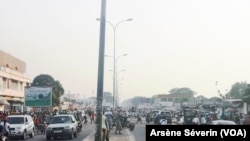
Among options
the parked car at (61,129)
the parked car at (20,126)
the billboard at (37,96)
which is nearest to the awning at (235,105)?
the billboard at (37,96)

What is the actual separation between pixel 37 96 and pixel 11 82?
837 inches

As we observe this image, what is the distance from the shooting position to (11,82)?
231 ft

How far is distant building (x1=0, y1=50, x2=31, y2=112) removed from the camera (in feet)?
211

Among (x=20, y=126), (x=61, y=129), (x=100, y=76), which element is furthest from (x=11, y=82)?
(x=100, y=76)

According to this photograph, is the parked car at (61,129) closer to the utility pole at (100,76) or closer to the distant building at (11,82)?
the utility pole at (100,76)

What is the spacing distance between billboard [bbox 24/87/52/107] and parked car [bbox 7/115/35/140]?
15.7 metres

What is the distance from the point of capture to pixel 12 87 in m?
70.9

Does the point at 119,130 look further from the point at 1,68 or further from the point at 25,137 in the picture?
the point at 1,68

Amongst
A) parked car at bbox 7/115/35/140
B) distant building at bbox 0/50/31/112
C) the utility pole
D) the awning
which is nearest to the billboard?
distant building at bbox 0/50/31/112

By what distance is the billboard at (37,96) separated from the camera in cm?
4997

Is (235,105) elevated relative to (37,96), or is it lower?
lower

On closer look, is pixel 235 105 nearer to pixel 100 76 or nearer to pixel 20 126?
pixel 20 126

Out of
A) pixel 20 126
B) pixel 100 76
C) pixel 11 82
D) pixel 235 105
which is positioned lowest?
pixel 20 126

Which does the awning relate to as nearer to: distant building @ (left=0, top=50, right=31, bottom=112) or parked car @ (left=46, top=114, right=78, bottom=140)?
parked car @ (left=46, top=114, right=78, bottom=140)
